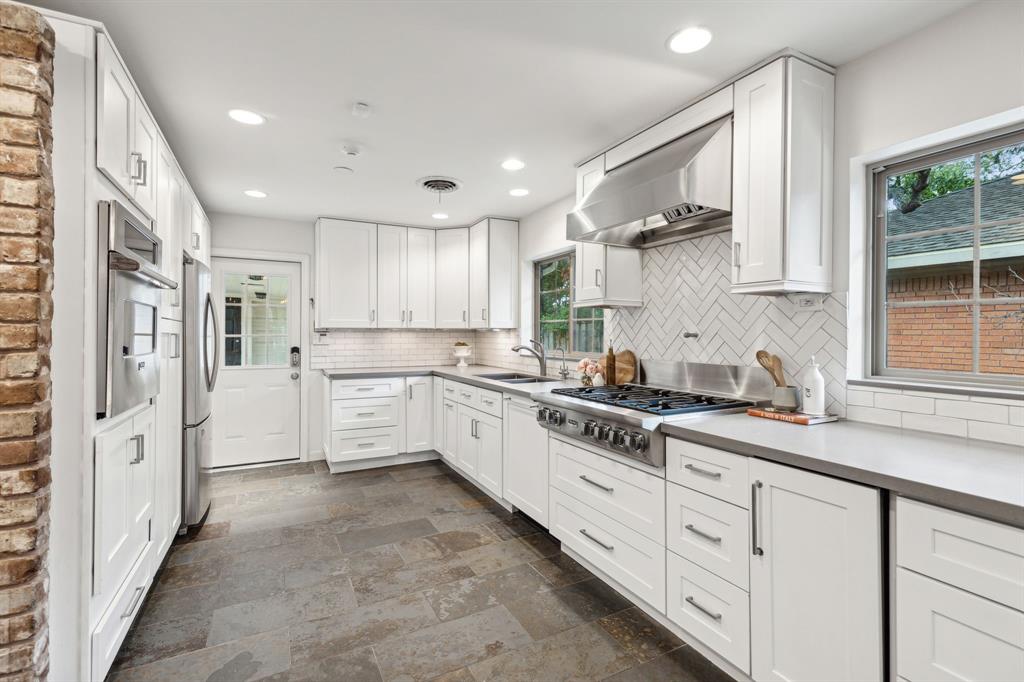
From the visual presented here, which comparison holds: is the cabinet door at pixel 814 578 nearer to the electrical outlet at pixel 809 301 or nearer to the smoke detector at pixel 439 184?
the electrical outlet at pixel 809 301

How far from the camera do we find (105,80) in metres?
1.63

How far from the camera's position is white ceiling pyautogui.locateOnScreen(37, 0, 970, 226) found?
5.81ft

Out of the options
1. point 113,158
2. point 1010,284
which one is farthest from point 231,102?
point 1010,284

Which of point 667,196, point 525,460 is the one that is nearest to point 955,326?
point 667,196

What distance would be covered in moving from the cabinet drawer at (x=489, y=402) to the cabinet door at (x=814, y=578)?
6.93 ft

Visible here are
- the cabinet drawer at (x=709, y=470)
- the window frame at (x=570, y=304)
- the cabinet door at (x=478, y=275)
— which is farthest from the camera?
the cabinet door at (x=478, y=275)

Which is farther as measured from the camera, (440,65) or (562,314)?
(562,314)

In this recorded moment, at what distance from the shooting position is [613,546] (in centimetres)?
235

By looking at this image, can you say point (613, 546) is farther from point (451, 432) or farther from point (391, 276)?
point (391, 276)

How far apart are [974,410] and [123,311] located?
2981 millimetres

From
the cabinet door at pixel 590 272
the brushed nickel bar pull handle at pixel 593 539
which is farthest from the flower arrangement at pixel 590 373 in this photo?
the brushed nickel bar pull handle at pixel 593 539

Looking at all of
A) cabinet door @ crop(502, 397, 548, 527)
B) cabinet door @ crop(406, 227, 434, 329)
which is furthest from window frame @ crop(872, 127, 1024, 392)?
cabinet door @ crop(406, 227, 434, 329)

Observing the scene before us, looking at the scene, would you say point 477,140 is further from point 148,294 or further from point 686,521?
point 686,521

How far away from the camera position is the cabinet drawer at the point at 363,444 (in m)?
4.48
